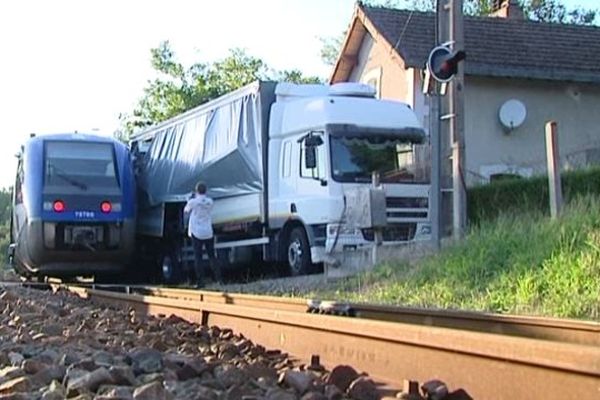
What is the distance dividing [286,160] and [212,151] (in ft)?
9.69

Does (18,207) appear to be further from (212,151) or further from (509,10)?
(509,10)

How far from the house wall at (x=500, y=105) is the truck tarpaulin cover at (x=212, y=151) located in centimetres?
859

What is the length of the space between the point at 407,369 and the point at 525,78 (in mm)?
25579

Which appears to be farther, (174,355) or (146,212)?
(146,212)

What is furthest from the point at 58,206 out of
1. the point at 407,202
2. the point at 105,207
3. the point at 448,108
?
the point at 448,108

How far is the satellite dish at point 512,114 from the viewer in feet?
96.3

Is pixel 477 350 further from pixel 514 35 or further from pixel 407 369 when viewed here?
pixel 514 35


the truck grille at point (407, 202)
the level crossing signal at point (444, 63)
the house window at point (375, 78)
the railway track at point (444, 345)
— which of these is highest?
the house window at point (375, 78)

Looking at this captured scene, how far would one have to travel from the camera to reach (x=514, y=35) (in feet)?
105

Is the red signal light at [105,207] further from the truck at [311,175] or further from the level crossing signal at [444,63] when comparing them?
Answer: the level crossing signal at [444,63]

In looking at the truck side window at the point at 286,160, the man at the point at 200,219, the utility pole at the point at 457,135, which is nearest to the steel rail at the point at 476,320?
the utility pole at the point at 457,135

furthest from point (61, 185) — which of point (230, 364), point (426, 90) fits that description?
point (230, 364)

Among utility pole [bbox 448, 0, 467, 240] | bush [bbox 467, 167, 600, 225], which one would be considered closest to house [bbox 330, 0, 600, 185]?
bush [bbox 467, 167, 600, 225]

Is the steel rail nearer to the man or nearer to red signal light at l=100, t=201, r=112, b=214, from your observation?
the man
